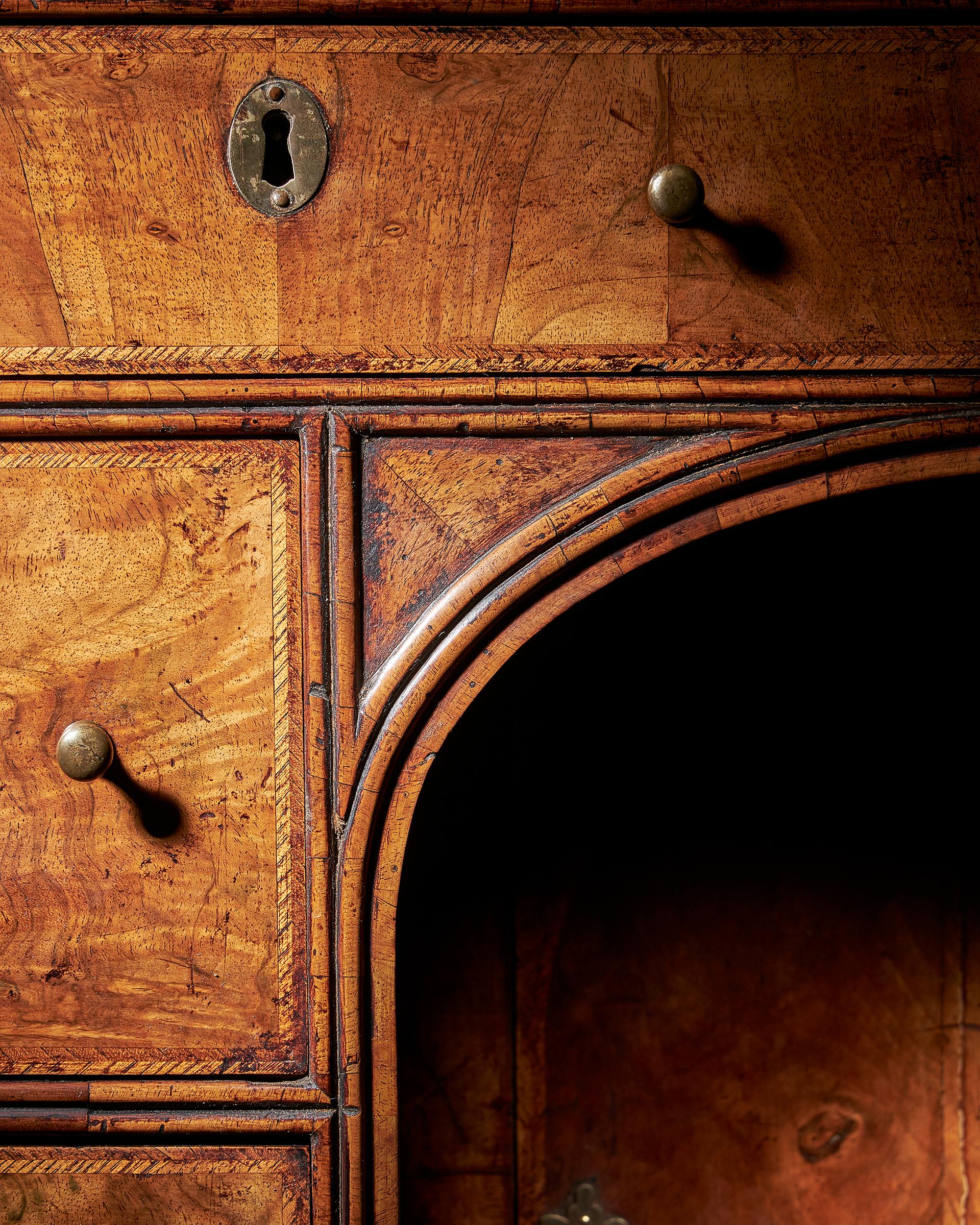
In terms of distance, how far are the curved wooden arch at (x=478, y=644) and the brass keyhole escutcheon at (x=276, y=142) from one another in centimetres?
30

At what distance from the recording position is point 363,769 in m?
0.68

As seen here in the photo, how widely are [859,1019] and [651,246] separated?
76 centimetres

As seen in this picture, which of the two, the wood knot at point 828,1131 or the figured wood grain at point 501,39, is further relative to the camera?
the wood knot at point 828,1131

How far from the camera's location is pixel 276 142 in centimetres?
66

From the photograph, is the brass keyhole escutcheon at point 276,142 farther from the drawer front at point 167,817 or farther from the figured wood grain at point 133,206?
the drawer front at point 167,817

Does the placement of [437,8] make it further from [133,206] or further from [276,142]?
[133,206]

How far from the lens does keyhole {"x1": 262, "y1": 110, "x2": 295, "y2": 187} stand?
66 centimetres

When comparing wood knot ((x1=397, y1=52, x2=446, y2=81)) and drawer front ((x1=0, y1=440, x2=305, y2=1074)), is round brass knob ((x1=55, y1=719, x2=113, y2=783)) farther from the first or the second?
wood knot ((x1=397, y1=52, x2=446, y2=81))

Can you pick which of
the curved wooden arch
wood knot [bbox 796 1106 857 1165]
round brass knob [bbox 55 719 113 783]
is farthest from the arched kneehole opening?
round brass knob [bbox 55 719 113 783]

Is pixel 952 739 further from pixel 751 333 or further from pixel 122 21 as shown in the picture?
pixel 122 21

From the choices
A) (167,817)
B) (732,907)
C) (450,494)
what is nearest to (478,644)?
(450,494)

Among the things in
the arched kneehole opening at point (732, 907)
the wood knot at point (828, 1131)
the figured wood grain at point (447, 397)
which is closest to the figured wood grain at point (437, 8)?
the figured wood grain at point (447, 397)

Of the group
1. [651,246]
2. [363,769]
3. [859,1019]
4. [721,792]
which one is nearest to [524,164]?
[651,246]

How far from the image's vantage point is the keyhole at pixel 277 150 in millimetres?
658
